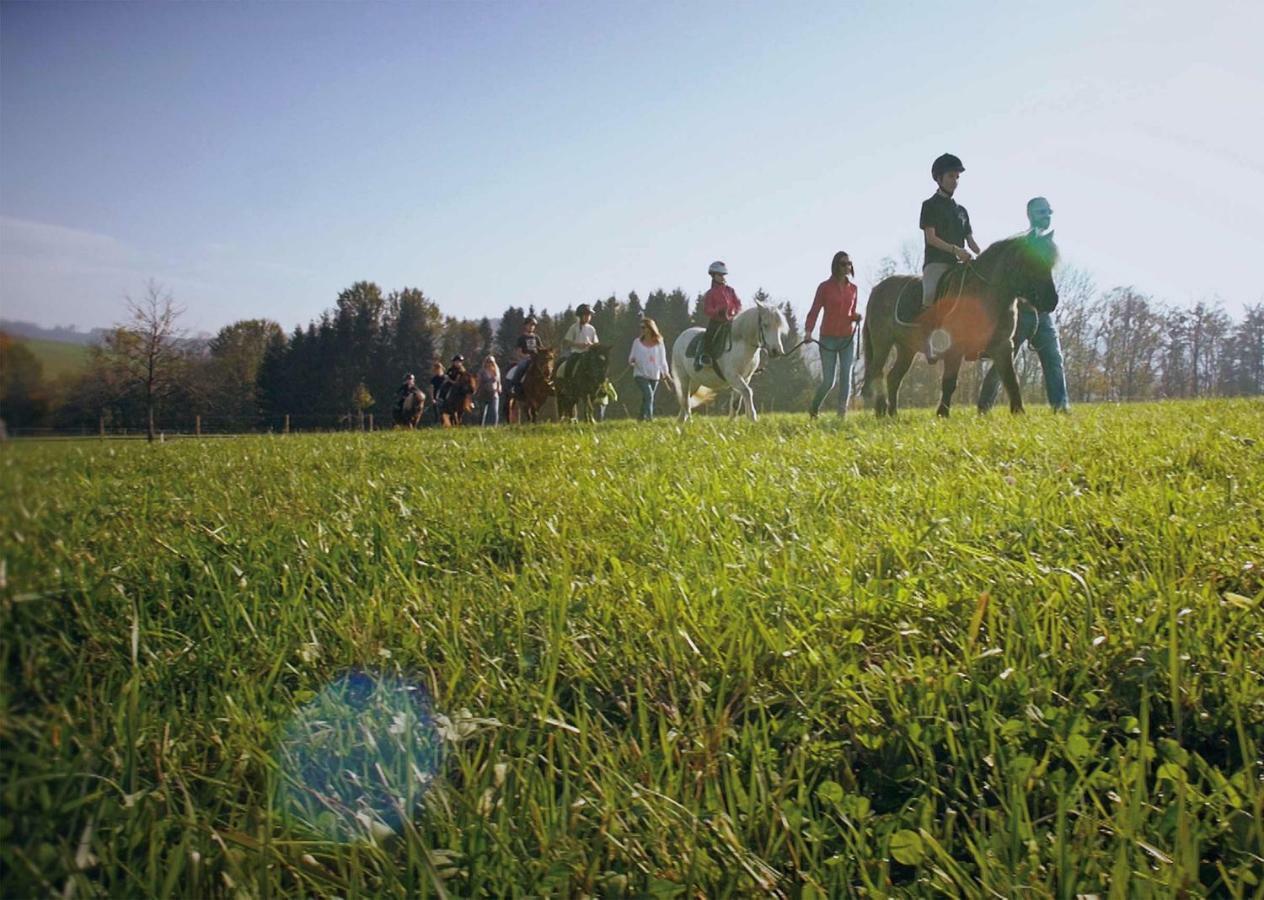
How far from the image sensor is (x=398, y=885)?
117 centimetres

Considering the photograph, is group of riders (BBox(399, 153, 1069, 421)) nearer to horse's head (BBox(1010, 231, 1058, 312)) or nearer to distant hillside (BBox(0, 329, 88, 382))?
horse's head (BBox(1010, 231, 1058, 312))

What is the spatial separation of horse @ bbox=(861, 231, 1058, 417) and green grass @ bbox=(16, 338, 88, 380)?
33.2 ft

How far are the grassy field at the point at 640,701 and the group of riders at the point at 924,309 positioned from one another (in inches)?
302

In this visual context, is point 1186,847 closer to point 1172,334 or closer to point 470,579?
point 470,579

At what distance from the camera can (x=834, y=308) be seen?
494 inches

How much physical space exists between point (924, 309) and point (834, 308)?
1853 mm

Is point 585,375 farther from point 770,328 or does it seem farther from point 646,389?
point 770,328

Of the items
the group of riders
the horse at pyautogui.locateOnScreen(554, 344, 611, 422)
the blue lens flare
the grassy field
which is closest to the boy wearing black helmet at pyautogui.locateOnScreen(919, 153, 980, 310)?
the group of riders

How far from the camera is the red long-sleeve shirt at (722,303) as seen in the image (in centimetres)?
1569

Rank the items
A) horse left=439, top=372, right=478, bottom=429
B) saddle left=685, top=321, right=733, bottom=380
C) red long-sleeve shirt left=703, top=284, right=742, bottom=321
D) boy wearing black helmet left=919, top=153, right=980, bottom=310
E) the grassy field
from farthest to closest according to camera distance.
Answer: horse left=439, top=372, right=478, bottom=429
red long-sleeve shirt left=703, top=284, right=742, bottom=321
saddle left=685, top=321, right=733, bottom=380
boy wearing black helmet left=919, top=153, right=980, bottom=310
the grassy field

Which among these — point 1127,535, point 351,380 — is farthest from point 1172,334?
point 1127,535

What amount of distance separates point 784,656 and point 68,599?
1471 millimetres

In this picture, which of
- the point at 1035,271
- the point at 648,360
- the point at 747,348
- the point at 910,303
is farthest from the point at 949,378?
the point at 648,360

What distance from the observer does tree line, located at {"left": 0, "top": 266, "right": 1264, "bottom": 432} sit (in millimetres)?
902
